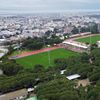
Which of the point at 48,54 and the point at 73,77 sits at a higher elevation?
the point at 73,77

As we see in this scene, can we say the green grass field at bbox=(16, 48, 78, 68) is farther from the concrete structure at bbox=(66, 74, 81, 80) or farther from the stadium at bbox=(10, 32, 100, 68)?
the concrete structure at bbox=(66, 74, 81, 80)

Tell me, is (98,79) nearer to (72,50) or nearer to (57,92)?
(57,92)

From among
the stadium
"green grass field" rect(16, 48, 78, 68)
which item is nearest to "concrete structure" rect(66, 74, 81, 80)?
the stadium

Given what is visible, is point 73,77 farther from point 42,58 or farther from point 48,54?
point 48,54

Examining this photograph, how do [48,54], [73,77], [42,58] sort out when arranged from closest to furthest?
[73,77] < [42,58] < [48,54]

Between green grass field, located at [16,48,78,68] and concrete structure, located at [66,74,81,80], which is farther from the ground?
concrete structure, located at [66,74,81,80]

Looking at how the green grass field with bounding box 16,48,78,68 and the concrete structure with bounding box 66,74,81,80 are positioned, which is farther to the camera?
the green grass field with bounding box 16,48,78,68

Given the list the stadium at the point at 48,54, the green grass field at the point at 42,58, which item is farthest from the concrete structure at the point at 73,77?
the green grass field at the point at 42,58

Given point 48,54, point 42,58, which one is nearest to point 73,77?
point 42,58
